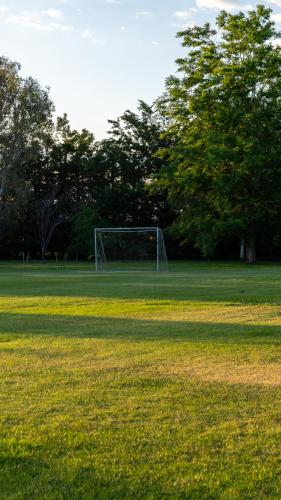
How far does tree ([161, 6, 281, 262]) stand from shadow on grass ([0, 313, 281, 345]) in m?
32.6

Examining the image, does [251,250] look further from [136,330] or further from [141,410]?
[141,410]

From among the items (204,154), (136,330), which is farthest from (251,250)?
(136,330)

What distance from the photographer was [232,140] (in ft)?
151

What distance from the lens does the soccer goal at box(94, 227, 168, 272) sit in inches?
1634

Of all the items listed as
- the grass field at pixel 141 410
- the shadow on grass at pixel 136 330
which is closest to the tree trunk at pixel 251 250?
the shadow on grass at pixel 136 330

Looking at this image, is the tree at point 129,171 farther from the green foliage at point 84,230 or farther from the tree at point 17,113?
the tree at point 17,113

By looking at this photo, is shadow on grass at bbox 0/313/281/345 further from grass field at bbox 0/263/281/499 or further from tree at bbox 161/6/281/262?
tree at bbox 161/6/281/262

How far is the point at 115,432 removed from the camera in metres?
5.11

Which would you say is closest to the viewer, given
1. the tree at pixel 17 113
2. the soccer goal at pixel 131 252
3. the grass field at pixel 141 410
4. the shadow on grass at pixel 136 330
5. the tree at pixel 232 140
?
the grass field at pixel 141 410

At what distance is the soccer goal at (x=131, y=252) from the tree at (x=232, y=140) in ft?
18.1

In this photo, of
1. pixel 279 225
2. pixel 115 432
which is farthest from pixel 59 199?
pixel 115 432

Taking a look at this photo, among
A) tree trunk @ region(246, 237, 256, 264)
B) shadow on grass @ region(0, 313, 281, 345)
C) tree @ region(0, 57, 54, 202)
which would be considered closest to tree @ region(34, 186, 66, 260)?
tree @ region(0, 57, 54, 202)

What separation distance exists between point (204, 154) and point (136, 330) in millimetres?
37306

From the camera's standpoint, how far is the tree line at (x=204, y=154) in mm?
46438
